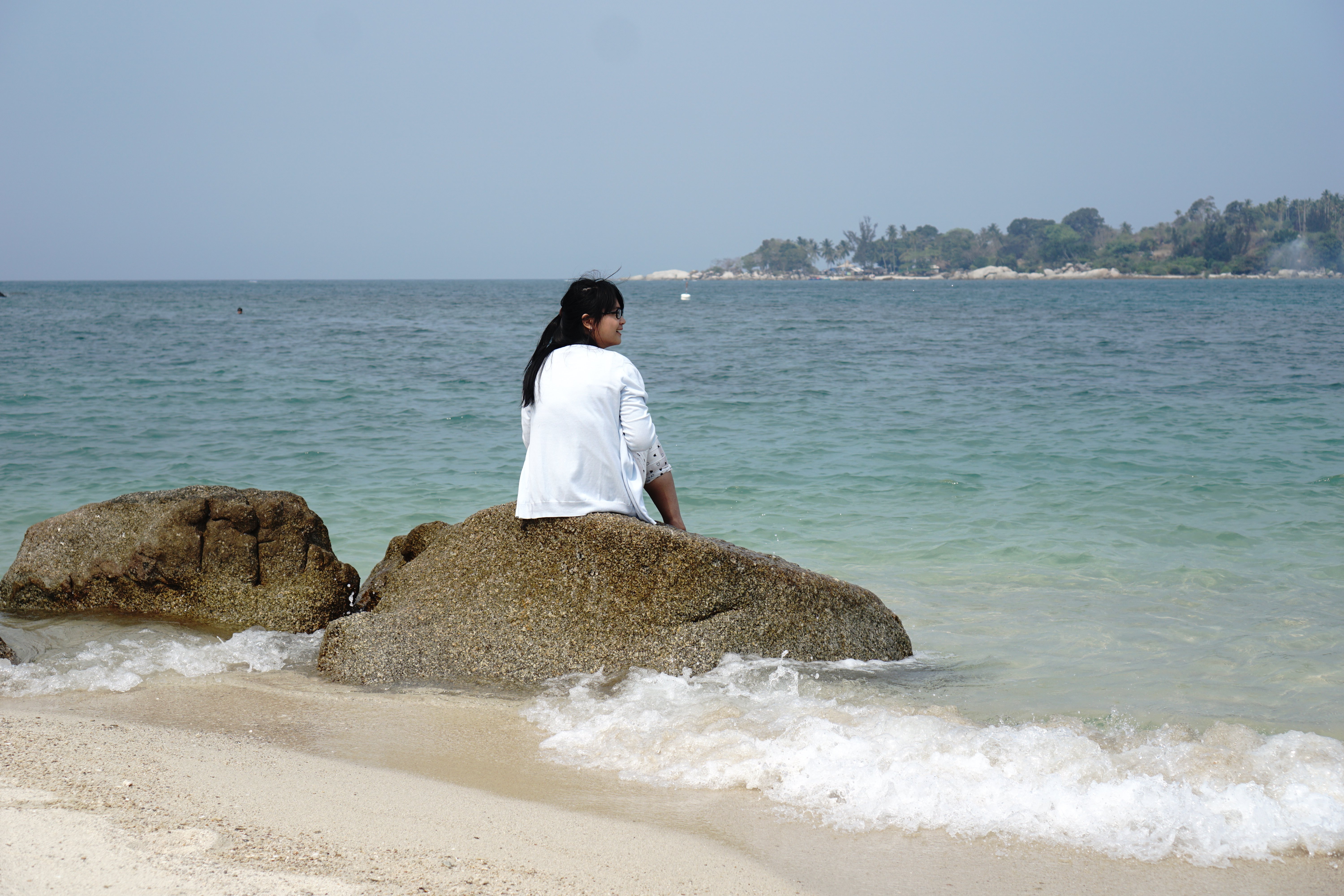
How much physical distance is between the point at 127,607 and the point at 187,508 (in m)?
0.61

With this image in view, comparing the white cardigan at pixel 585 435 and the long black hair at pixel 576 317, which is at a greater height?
the long black hair at pixel 576 317

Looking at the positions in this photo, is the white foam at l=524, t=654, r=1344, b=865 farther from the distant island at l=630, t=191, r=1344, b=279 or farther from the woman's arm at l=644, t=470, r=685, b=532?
the distant island at l=630, t=191, r=1344, b=279

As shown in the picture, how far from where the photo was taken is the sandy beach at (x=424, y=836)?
8.17 ft

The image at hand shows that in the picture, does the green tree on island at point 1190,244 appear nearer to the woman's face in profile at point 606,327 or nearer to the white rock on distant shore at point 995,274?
the white rock on distant shore at point 995,274

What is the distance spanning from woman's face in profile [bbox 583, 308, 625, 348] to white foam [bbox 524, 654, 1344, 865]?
1493 millimetres

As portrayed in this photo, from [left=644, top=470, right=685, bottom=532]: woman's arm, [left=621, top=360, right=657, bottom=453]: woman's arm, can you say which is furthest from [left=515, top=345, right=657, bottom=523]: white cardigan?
[left=644, top=470, right=685, bottom=532]: woman's arm

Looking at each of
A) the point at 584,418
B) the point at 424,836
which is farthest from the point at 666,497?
the point at 424,836

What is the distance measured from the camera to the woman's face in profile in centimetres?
432

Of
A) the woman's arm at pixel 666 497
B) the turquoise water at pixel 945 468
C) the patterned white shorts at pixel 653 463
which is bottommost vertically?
the turquoise water at pixel 945 468

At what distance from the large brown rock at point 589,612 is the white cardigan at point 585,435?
93 millimetres

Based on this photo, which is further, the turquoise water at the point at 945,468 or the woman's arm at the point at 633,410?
the turquoise water at the point at 945,468

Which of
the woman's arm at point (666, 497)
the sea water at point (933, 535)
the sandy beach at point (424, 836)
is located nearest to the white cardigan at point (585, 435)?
the woman's arm at point (666, 497)

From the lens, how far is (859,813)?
3.03 metres

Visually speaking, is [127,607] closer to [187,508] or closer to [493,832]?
[187,508]
